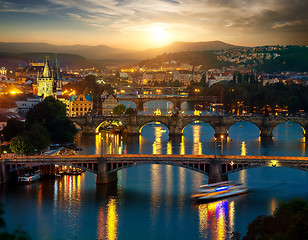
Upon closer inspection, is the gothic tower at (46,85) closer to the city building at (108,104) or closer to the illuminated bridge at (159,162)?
the city building at (108,104)

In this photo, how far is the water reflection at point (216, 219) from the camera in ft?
73.2

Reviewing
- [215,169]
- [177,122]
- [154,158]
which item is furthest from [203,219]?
[177,122]

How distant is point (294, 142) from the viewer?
46781 mm

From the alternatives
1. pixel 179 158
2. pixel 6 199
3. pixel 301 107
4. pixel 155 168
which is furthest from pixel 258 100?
pixel 6 199

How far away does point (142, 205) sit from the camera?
2591cm

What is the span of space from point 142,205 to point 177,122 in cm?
2560

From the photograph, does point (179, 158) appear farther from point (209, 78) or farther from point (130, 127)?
point (209, 78)

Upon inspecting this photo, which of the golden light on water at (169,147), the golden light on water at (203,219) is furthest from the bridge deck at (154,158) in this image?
the golden light on water at (169,147)

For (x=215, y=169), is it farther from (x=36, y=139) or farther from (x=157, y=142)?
(x=157, y=142)

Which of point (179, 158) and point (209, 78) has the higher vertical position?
point (209, 78)

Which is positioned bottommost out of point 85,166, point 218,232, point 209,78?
point 218,232

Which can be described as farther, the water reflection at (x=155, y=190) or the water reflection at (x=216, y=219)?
the water reflection at (x=155, y=190)

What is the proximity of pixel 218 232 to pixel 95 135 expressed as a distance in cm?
2909

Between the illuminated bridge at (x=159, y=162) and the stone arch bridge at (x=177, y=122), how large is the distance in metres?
21.4
